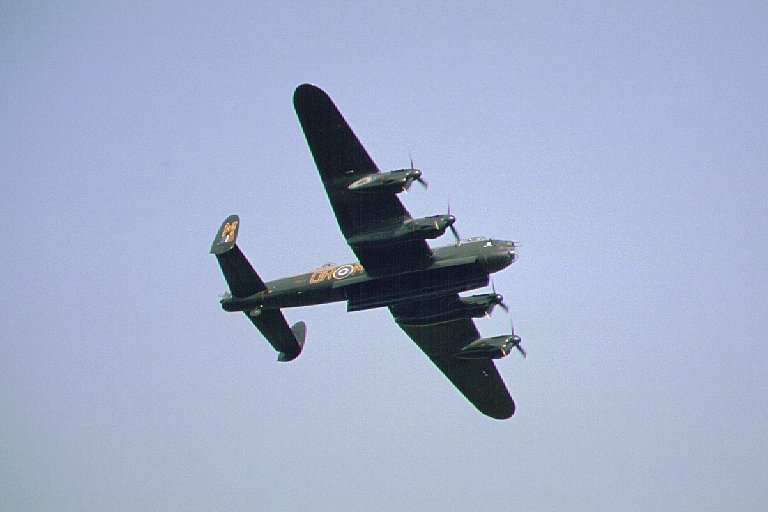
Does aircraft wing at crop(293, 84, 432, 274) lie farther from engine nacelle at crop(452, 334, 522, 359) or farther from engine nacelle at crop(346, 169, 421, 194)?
engine nacelle at crop(452, 334, 522, 359)

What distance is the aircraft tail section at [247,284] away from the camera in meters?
34.7

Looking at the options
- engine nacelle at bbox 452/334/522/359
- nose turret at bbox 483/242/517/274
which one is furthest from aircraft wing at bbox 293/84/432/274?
engine nacelle at bbox 452/334/522/359

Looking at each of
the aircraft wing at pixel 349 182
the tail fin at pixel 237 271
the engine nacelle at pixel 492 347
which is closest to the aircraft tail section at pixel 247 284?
the tail fin at pixel 237 271

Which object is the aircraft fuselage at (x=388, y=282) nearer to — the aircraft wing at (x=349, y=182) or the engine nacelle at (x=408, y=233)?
the aircraft wing at (x=349, y=182)

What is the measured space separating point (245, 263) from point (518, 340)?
12.3 meters

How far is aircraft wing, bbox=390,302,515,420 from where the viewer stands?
1499 inches

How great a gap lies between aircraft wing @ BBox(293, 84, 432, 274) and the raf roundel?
1.09m

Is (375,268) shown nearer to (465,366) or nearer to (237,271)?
(237,271)

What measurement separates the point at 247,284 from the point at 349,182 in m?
6.95

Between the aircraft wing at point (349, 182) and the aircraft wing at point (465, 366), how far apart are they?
19.3ft

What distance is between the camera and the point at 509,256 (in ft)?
104

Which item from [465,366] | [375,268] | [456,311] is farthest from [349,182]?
[465,366]

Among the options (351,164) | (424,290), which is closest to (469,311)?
(424,290)

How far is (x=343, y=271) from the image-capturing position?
33.7 meters
